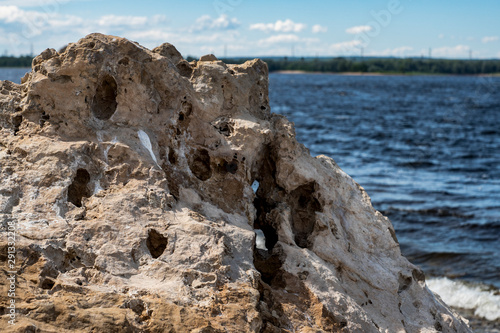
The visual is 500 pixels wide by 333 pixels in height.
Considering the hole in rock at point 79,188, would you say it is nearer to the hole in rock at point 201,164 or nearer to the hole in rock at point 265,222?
the hole in rock at point 201,164

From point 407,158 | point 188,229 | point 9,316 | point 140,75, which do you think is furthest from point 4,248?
point 407,158

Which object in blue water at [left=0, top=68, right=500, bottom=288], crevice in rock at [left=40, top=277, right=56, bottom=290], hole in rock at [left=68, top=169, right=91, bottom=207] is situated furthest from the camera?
blue water at [left=0, top=68, right=500, bottom=288]

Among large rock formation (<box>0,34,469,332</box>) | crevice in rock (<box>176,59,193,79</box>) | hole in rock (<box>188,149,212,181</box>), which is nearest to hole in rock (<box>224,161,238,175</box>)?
large rock formation (<box>0,34,469,332</box>)

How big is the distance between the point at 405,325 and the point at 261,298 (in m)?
1.81

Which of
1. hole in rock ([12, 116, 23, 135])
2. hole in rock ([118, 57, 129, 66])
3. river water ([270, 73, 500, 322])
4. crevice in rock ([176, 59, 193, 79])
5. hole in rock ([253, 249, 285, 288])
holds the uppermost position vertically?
hole in rock ([118, 57, 129, 66])

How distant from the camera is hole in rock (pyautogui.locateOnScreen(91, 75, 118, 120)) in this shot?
5941 millimetres

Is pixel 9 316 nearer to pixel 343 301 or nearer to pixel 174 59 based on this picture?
pixel 343 301

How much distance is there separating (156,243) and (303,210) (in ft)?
6.87

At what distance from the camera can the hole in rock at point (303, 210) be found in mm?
6465

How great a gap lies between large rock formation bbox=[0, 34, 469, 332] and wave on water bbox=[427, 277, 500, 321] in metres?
5.03

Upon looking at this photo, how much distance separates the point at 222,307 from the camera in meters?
4.73

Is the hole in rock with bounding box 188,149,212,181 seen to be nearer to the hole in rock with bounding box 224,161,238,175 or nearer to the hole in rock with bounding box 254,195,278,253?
the hole in rock with bounding box 224,161,238,175

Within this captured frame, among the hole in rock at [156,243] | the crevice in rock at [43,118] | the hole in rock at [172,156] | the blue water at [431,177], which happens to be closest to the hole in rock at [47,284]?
the hole in rock at [156,243]

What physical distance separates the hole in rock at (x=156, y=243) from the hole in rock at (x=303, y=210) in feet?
5.99
